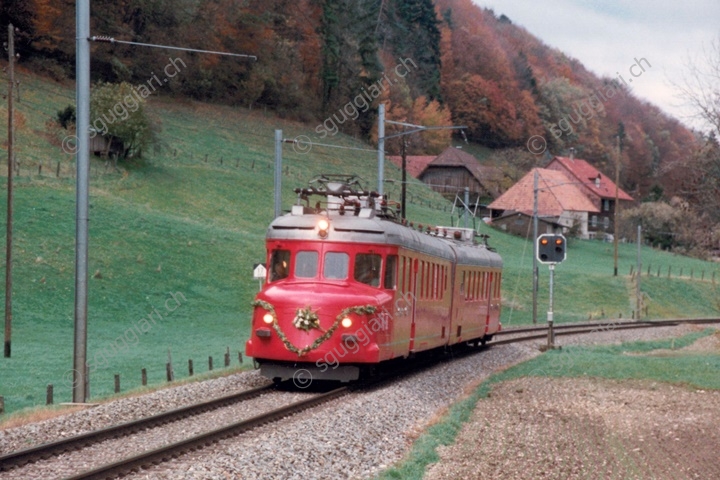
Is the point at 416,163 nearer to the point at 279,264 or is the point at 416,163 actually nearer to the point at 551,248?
the point at 551,248

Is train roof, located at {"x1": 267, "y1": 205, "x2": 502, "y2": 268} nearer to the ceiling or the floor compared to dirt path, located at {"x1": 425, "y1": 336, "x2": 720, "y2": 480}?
nearer to the ceiling

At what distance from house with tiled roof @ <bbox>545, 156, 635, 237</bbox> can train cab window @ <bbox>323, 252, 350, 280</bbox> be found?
341ft

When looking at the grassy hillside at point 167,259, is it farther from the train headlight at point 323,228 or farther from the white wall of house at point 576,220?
the train headlight at point 323,228

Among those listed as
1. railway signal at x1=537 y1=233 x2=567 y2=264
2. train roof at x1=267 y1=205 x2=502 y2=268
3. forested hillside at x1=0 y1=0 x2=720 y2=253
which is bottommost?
railway signal at x1=537 y1=233 x2=567 y2=264

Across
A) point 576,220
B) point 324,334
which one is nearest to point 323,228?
point 324,334

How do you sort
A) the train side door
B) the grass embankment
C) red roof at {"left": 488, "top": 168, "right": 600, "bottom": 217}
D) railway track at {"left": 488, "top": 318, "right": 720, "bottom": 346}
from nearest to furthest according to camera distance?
the grass embankment
the train side door
railway track at {"left": 488, "top": 318, "right": 720, "bottom": 346}
red roof at {"left": 488, "top": 168, "right": 600, "bottom": 217}

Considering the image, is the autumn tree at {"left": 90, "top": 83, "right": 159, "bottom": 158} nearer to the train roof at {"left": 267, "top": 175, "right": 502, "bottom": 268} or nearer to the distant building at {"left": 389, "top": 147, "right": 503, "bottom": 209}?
the train roof at {"left": 267, "top": 175, "right": 502, "bottom": 268}

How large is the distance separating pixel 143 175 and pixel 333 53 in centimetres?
4495

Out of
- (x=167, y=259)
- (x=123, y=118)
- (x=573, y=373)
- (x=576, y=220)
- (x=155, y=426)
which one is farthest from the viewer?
(x=576, y=220)

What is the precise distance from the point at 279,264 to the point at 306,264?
0.57 m

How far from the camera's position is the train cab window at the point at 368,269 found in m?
19.1

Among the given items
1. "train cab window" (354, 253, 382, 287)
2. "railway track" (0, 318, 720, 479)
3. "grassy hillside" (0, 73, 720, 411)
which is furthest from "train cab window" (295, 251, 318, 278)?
"grassy hillside" (0, 73, 720, 411)

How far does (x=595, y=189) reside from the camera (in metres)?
→ 128

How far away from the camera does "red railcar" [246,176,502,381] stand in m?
18.2
